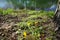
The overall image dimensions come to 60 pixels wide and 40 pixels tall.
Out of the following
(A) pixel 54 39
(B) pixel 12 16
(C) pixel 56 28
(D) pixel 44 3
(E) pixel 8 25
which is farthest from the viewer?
(D) pixel 44 3

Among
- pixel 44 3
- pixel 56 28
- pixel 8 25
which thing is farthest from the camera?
pixel 44 3

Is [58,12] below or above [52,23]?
above

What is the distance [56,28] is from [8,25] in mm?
1103

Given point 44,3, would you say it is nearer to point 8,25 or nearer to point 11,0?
point 11,0

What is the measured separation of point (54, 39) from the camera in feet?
13.2

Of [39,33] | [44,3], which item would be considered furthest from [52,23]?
[44,3]

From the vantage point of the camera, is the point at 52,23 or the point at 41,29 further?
the point at 52,23

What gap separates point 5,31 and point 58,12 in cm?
125

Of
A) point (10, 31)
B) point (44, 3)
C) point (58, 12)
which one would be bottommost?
point (44, 3)

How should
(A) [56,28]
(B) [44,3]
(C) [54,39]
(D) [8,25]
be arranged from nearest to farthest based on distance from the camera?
1. (C) [54,39]
2. (A) [56,28]
3. (D) [8,25]
4. (B) [44,3]

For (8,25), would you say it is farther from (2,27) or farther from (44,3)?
(44,3)

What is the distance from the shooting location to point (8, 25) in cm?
462

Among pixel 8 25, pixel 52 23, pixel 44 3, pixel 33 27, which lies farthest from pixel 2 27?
pixel 44 3

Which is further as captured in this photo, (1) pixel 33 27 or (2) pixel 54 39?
(1) pixel 33 27
